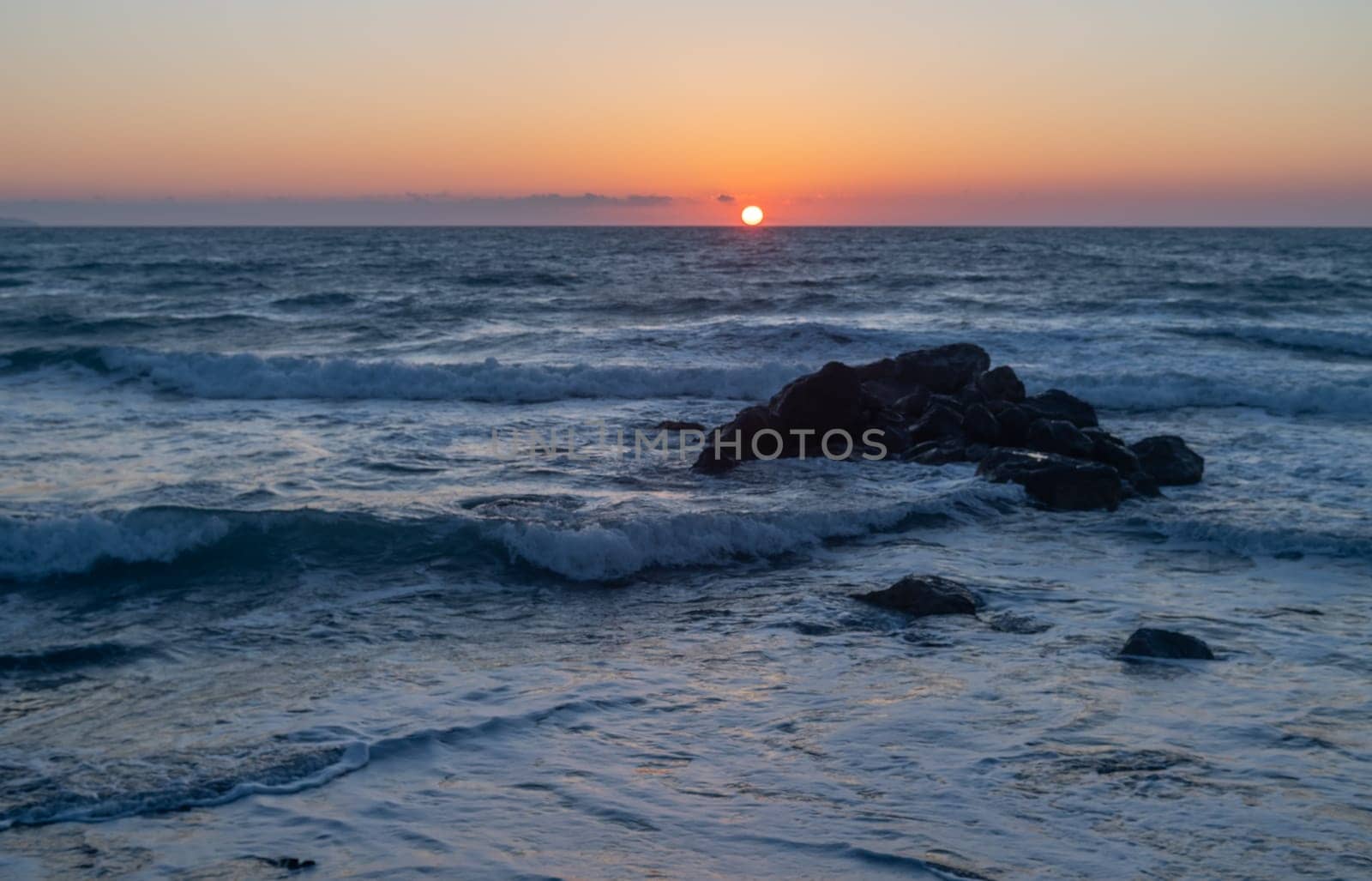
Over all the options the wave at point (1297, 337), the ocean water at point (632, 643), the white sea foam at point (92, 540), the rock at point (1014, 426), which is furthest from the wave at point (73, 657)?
the wave at point (1297, 337)

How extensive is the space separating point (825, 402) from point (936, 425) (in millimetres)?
1551

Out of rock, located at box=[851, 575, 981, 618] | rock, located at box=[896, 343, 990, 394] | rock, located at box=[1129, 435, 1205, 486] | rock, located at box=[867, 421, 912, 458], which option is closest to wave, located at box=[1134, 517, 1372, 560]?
rock, located at box=[1129, 435, 1205, 486]

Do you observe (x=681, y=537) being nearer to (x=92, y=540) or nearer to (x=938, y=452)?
(x=938, y=452)

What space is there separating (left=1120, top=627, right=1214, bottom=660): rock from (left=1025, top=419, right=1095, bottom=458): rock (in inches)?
252

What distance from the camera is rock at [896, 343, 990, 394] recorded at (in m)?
17.4

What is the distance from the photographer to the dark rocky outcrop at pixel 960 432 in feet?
42.0

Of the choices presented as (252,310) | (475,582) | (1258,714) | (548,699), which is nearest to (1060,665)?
(1258,714)

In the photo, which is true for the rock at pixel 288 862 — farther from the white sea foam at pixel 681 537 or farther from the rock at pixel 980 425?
the rock at pixel 980 425

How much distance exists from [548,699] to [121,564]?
17.7ft

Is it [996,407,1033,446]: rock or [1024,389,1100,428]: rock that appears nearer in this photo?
[996,407,1033,446]: rock

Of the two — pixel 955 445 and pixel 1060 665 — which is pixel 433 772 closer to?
pixel 1060 665

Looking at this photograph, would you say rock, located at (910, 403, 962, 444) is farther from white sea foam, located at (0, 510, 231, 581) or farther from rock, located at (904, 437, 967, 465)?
white sea foam, located at (0, 510, 231, 581)

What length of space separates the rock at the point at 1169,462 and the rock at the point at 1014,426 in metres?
1.37

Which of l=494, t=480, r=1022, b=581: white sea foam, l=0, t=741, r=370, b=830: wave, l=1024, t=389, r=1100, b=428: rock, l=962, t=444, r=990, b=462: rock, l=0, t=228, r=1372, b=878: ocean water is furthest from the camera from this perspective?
l=1024, t=389, r=1100, b=428: rock
